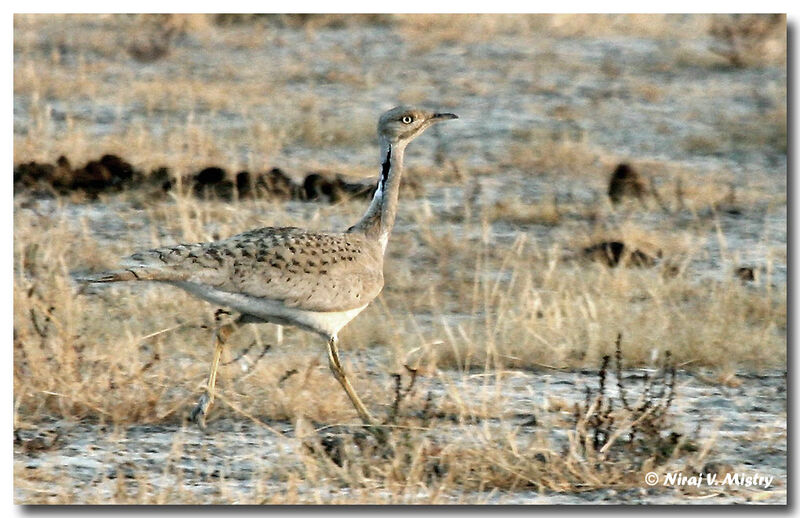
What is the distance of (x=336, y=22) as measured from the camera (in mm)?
11617

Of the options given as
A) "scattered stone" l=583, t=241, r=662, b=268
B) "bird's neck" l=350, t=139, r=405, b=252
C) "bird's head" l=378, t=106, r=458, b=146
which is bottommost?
"scattered stone" l=583, t=241, r=662, b=268

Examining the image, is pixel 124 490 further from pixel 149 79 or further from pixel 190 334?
pixel 149 79

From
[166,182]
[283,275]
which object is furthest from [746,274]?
[166,182]

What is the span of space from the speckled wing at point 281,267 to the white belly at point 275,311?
2 centimetres

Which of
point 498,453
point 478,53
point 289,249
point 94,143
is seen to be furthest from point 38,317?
point 478,53

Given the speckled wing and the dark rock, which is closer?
the speckled wing

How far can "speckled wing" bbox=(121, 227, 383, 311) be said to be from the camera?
5.38 m

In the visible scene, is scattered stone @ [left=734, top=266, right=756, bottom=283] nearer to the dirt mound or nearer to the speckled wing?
the dirt mound

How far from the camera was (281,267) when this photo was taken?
18.2 ft

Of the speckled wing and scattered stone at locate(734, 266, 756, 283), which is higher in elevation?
the speckled wing

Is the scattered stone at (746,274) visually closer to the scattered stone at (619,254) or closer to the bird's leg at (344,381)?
the scattered stone at (619,254)

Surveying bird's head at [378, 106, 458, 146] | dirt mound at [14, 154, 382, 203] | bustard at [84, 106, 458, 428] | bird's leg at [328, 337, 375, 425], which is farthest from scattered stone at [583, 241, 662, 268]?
bird's leg at [328, 337, 375, 425]

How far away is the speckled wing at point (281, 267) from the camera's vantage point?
5.38 m
